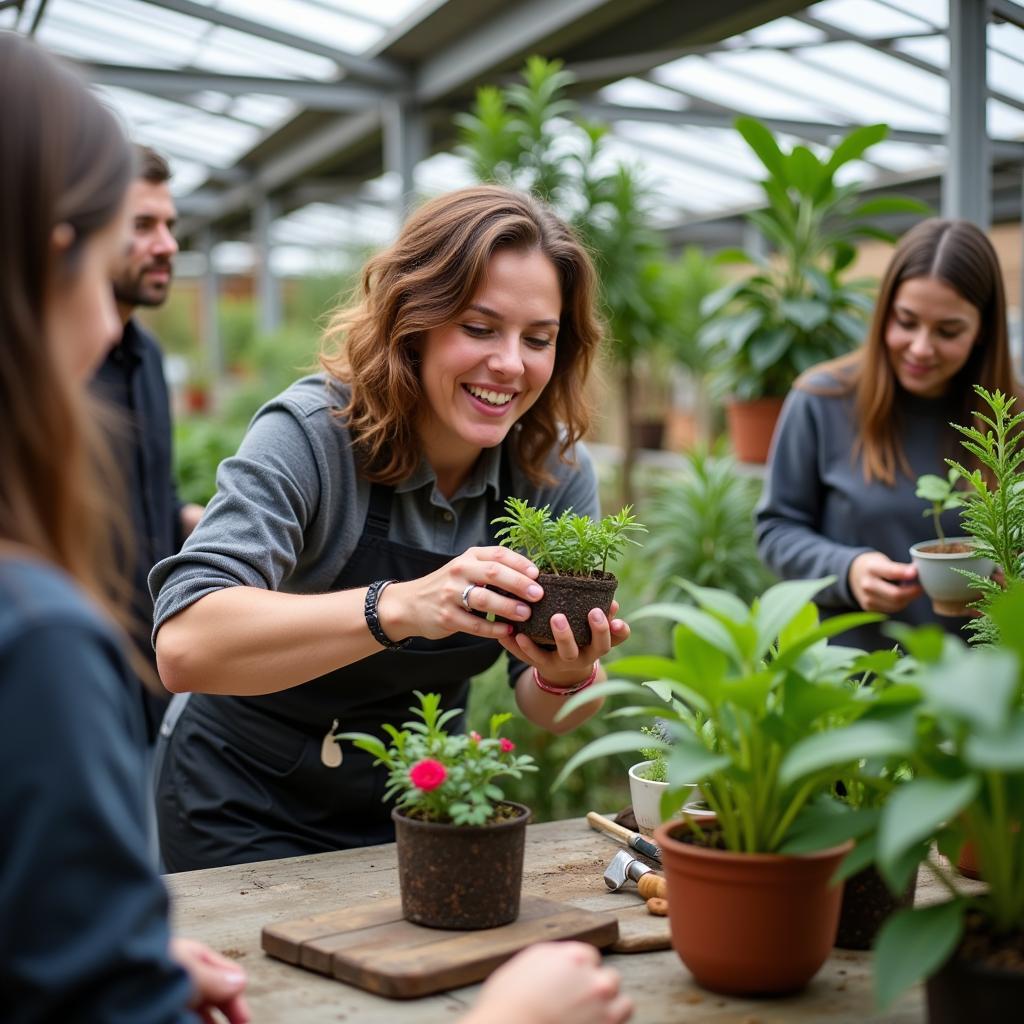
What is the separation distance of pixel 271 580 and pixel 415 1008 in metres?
0.75

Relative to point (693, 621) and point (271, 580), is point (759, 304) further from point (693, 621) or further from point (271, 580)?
point (693, 621)

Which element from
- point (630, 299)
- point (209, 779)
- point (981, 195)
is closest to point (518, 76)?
point (630, 299)

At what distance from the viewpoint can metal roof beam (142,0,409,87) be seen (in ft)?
20.4

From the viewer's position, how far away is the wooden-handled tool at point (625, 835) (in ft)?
5.66

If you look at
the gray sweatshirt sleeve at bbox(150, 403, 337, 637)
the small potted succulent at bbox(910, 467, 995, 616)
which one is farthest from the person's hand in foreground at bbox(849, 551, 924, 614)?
the gray sweatshirt sleeve at bbox(150, 403, 337, 637)

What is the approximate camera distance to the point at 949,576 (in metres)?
2.15

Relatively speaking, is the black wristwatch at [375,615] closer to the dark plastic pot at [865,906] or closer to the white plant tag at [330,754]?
the white plant tag at [330,754]

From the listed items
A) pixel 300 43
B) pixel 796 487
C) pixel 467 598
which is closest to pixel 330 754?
pixel 467 598

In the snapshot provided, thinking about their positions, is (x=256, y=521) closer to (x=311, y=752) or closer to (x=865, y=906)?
(x=311, y=752)

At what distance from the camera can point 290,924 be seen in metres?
1.42

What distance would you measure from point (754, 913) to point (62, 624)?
2.52ft

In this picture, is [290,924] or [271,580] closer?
[290,924]

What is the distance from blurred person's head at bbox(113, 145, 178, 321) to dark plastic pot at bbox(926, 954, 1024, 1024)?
285 centimetres

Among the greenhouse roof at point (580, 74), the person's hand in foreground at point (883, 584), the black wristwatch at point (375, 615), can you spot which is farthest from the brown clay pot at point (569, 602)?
the greenhouse roof at point (580, 74)
